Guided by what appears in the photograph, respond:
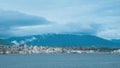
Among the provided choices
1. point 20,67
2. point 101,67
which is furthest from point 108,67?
point 20,67

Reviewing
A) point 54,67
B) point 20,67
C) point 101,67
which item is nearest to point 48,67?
point 54,67

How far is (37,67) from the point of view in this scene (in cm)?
14750

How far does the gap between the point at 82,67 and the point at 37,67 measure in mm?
19169

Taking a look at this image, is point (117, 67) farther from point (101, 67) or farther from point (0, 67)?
point (0, 67)

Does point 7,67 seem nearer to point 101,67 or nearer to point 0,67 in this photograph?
point 0,67

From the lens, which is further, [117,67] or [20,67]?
[20,67]

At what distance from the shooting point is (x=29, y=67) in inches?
5861

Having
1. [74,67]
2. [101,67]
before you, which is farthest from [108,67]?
[74,67]

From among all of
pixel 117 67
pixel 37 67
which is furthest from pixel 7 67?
pixel 117 67

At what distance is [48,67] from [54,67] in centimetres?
270

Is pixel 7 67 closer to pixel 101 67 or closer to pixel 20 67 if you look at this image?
pixel 20 67

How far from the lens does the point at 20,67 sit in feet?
496

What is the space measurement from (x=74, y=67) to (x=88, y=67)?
6556 mm

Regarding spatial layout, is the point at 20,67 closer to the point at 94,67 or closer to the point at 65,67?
the point at 65,67
